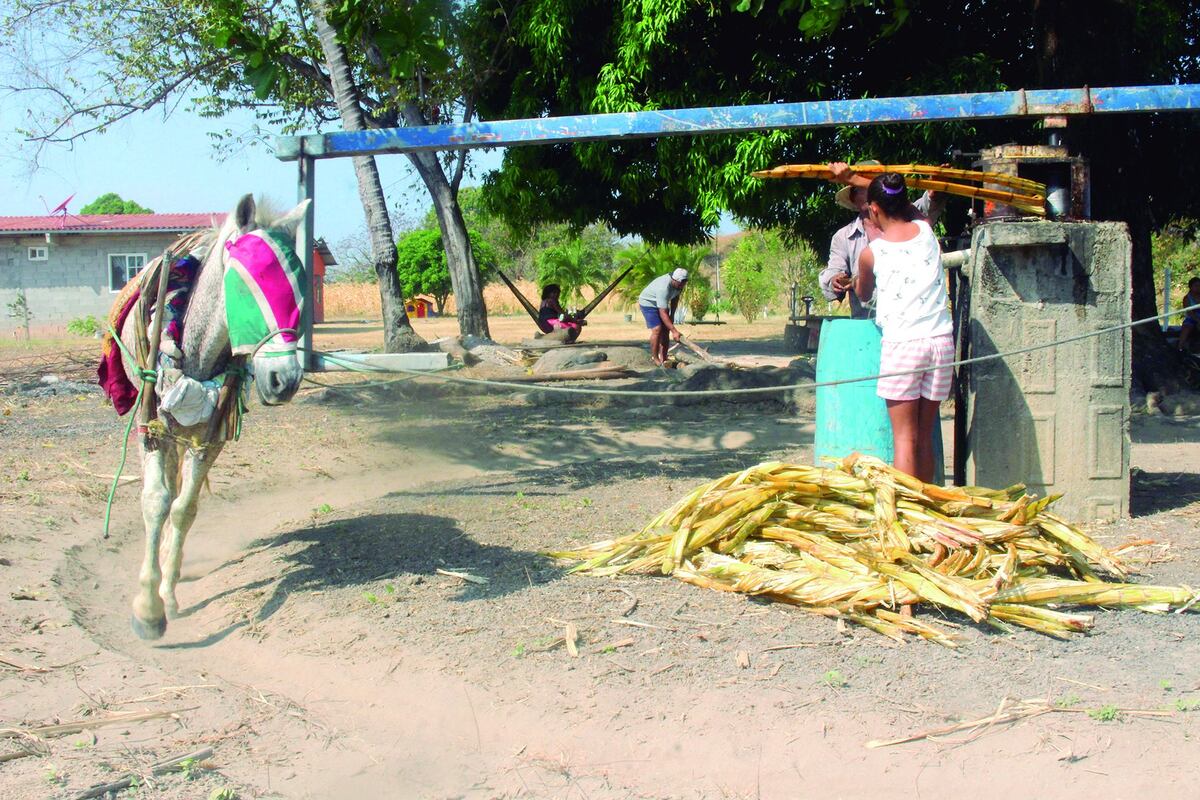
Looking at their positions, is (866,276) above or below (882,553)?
above

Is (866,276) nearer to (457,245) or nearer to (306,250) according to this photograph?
(306,250)

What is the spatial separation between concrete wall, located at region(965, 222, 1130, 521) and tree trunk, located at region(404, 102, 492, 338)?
35.1ft

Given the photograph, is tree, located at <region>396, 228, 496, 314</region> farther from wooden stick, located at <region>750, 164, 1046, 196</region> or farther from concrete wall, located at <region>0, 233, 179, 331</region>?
wooden stick, located at <region>750, 164, 1046, 196</region>

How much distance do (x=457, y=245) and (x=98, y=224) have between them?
21471 millimetres

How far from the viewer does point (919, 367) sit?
5512 mm

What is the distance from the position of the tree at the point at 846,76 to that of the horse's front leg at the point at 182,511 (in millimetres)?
7562

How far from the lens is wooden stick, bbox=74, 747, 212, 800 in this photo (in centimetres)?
327

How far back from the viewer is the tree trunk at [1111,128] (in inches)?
392

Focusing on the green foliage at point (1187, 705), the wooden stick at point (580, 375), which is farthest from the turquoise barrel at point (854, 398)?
the wooden stick at point (580, 375)

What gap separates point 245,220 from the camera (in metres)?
4.82

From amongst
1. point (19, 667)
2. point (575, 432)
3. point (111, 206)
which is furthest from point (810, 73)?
point (111, 206)

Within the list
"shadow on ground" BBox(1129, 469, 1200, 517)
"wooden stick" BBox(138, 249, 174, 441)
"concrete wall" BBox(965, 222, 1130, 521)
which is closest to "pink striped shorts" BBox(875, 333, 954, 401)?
"concrete wall" BBox(965, 222, 1130, 521)

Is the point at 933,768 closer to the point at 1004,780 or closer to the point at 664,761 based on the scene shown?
the point at 1004,780

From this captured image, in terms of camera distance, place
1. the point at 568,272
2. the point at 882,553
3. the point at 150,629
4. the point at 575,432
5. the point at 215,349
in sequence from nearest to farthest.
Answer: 1. the point at 882,553
2. the point at 215,349
3. the point at 150,629
4. the point at 575,432
5. the point at 568,272
